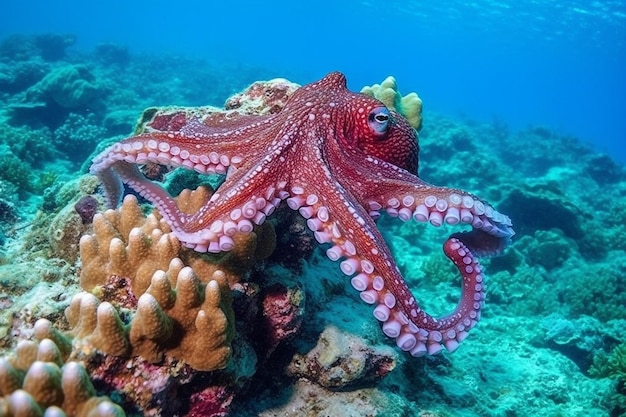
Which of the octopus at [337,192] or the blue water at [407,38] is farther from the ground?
the blue water at [407,38]

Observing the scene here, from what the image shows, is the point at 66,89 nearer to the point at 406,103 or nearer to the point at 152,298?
the point at 406,103

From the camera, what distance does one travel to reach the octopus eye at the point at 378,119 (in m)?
4.23

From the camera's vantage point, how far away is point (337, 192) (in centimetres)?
343

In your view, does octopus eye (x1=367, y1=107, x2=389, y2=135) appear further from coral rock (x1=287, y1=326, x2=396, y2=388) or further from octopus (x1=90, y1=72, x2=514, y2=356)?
coral rock (x1=287, y1=326, x2=396, y2=388)

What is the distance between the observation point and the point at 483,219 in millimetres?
3543

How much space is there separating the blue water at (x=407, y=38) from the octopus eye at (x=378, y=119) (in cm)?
4343

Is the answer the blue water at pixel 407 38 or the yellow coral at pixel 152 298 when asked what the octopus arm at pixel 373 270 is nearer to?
the yellow coral at pixel 152 298

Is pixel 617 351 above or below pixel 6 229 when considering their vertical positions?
above

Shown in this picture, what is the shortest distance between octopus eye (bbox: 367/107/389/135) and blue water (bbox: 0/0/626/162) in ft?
143

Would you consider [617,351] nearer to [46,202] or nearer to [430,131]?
[46,202]

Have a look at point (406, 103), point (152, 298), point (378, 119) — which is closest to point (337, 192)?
point (378, 119)

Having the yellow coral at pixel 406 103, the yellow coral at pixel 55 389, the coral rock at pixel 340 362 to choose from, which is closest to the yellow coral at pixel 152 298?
the yellow coral at pixel 55 389

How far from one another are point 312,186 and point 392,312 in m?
1.09

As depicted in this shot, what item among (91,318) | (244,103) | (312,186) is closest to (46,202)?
(244,103)
